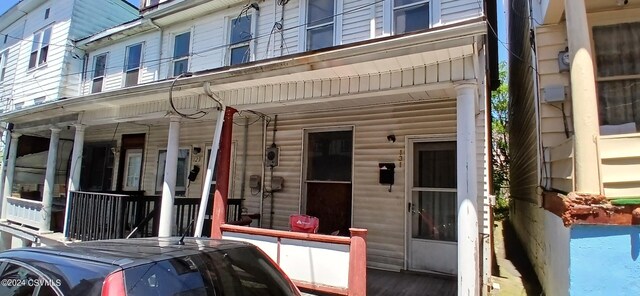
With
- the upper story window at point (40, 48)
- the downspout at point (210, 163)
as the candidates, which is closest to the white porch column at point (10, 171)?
the upper story window at point (40, 48)

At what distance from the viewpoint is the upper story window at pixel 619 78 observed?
4.23 metres

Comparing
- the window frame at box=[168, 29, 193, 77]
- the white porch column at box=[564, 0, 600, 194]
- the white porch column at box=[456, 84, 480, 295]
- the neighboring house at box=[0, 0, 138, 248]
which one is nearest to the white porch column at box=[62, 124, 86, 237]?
the window frame at box=[168, 29, 193, 77]

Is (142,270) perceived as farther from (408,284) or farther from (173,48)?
(173,48)

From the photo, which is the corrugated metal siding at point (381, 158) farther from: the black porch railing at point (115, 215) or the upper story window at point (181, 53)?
the upper story window at point (181, 53)

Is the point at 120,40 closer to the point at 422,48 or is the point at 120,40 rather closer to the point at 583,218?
the point at 422,48

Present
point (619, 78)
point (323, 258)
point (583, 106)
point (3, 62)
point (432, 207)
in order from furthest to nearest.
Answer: point (3, 62) → point (432, 207) → point (323, 258) → point (619, 78) → point (583, 106)

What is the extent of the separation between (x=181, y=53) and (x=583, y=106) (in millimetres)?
9467

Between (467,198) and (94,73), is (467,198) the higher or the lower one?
the lower one

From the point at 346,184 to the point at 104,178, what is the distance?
28.3ft

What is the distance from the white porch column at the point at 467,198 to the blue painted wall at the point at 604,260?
3.16ft

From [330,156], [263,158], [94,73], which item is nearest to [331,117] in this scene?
[330,156]

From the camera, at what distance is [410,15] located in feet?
22.5

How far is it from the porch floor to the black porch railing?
349 centimetres

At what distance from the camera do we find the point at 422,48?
158 inches
